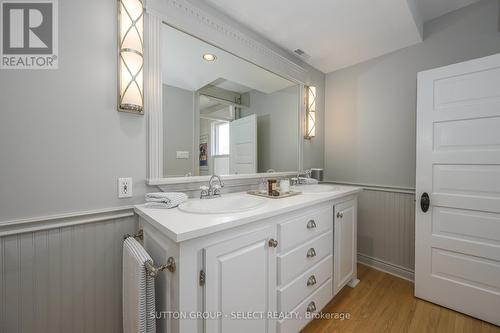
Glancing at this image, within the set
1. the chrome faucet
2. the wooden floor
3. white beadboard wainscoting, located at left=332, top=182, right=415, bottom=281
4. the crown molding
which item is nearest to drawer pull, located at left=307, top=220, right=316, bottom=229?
the chrome faucet

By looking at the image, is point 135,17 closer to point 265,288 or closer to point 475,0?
point 265,288

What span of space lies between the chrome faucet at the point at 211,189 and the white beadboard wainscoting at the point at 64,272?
1.40 feet

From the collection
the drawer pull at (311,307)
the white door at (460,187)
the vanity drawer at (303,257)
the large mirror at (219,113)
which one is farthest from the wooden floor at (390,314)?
the large mirror at (219,113)

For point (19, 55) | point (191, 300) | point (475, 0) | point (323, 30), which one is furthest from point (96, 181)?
point (475, 0)

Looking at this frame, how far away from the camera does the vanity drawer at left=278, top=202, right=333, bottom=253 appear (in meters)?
1.16

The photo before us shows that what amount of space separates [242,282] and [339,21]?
206 cm

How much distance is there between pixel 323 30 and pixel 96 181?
209cm

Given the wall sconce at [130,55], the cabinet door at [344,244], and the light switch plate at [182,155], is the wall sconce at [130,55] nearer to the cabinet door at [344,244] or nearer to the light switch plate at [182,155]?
the light switch plate at [182,155]

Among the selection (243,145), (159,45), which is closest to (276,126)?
(243,145)

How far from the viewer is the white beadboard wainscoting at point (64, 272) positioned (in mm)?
865

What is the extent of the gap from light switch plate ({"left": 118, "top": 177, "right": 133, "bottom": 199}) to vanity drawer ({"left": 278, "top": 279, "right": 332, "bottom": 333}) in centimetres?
113

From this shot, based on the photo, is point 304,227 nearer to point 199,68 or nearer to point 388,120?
point 199,68

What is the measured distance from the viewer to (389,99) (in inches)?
83.2

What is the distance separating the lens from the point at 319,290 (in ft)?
4.75
